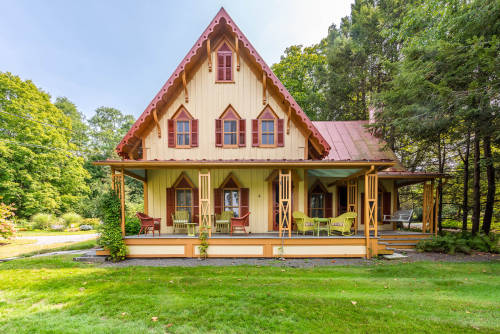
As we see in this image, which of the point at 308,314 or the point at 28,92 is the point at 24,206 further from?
the point at 308,314

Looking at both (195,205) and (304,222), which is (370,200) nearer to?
(304,222)

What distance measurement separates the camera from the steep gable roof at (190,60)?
8.92m

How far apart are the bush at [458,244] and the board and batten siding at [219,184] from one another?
17.7 feet

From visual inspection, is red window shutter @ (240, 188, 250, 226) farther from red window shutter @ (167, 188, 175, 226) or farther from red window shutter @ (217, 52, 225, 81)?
red window shutter @ (217, 52, 225, 81)

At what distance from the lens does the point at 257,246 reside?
7656 mm

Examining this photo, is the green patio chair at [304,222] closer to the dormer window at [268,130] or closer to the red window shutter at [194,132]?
the dormer window at [268,130]

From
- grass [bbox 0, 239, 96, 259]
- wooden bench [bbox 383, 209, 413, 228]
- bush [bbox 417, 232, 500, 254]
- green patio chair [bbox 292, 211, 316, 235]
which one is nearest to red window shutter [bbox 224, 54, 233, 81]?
green patio chair [bbox 292, 211, 316, 235]

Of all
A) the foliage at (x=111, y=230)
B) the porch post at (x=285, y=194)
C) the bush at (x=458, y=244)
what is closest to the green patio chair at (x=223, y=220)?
the porch post at (x=285, y=194)

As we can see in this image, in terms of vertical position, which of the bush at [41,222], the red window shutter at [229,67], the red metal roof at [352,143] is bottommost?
the bush at [41,222]

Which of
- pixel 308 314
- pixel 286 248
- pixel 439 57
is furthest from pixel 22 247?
pixel 439 57

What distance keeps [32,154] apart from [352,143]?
1032 inches

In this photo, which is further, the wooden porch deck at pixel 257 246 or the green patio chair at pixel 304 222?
the green patio chair at pixel 304 222

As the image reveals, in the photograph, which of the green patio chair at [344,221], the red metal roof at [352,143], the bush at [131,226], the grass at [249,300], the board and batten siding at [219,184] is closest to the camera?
the grass at [249,300]

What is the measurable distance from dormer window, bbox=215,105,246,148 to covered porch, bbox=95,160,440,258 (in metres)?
1.19
